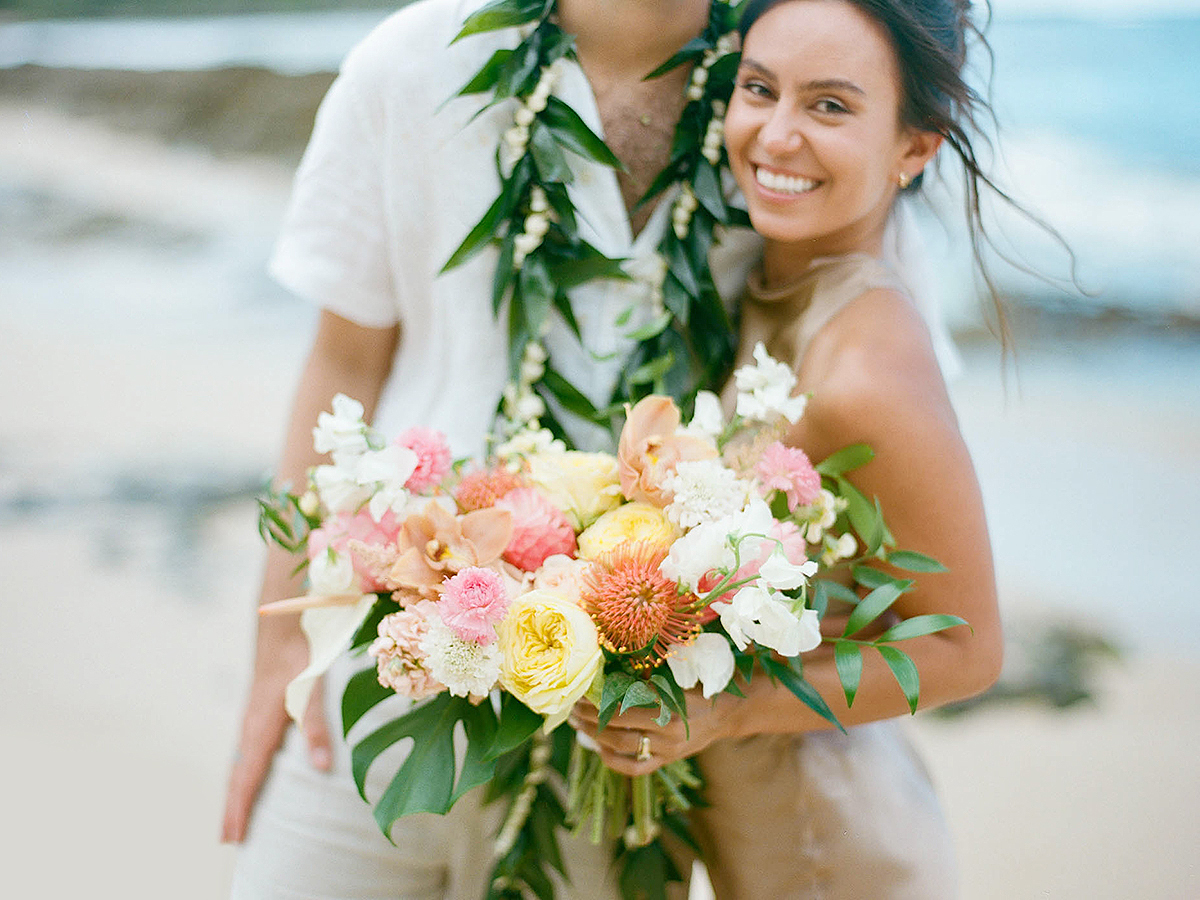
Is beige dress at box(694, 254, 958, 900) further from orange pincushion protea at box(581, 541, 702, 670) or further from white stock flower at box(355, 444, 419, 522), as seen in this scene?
white stock flower at box(355, 444, 419, 522)

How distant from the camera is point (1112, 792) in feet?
11.3

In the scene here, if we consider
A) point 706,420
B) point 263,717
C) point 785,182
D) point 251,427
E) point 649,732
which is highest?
point 785,182

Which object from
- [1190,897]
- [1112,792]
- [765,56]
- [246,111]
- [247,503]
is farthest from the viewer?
[246,111]

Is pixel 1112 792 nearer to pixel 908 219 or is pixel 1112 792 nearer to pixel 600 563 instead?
pixel 908 219

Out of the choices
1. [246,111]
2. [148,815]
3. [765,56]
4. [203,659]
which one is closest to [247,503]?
[203,659]

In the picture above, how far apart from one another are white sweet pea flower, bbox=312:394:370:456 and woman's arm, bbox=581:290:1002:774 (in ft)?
1.24

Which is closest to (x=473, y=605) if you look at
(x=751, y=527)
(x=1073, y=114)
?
(x=751, y=527)

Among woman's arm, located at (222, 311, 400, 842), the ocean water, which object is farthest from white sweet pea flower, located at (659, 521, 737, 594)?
the ocean water

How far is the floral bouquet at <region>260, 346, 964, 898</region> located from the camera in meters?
0.96

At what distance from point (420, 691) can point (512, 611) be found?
Result: 0.12 metres

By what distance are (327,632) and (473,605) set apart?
239 mm

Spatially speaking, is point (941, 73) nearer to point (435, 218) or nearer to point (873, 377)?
point (873, 377)

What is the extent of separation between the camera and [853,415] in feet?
3.80

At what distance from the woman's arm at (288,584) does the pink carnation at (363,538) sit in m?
0.34
